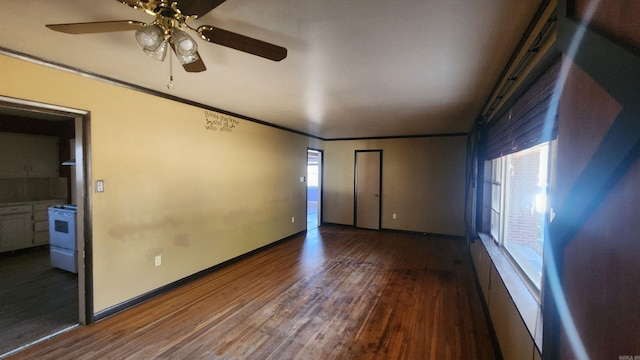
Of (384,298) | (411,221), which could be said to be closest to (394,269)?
(384,298)

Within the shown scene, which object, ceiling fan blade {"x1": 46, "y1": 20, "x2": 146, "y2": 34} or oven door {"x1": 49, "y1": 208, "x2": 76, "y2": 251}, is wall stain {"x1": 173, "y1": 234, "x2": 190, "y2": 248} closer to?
oven door {"x1": 49, "y1": 208, "x2": 76, "y2": 251}

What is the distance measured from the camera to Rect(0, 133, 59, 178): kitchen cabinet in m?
4.59

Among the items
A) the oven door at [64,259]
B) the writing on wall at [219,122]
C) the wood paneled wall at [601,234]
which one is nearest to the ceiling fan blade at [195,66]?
the writing on wall at [219,122]

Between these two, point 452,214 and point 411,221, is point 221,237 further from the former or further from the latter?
point 452,214

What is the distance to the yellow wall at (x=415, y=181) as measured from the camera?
566 centimetres

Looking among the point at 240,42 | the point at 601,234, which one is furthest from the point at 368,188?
the point at 601,234

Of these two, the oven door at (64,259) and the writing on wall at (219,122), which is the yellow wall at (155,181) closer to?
the writing on wall at (219,122)

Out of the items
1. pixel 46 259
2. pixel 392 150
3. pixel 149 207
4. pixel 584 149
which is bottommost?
pixel 46 259

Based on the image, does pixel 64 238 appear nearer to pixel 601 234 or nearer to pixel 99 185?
pixel 99 185

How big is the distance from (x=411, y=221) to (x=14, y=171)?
7.58 meters

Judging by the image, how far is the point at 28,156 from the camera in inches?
190

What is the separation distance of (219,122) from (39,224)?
387cm

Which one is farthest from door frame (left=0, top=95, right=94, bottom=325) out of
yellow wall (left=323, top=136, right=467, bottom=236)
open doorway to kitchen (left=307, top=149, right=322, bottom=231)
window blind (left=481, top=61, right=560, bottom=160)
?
yellow wall (left=323, top=136, right=467, bottom=236)

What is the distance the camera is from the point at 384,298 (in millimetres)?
3068
